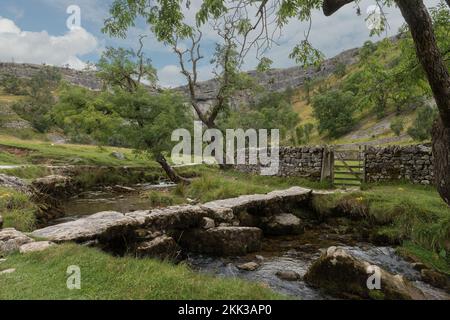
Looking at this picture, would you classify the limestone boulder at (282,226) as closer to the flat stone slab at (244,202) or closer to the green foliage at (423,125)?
the flat stone slab at (244,202)

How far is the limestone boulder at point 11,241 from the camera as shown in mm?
6055

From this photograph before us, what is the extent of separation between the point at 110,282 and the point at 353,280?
4.50 m

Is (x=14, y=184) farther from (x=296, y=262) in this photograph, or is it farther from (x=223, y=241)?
(x=296, y=262)

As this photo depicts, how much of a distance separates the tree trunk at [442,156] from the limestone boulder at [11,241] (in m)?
8.58

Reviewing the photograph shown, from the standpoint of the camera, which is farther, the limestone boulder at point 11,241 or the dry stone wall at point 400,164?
the dry stone wall at point 400,164

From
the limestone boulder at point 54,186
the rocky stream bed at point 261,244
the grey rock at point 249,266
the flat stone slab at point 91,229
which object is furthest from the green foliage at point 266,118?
the grey rock at point 249,266

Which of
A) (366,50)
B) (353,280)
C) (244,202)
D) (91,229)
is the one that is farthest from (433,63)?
(91,229)

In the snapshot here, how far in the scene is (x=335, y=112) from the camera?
68375mm

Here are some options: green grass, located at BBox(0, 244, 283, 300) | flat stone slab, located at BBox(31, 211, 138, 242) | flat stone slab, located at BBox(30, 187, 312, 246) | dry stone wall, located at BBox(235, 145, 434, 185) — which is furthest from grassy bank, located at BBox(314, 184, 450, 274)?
flat stone slab, located at BBox(31, 211, 138, 242)

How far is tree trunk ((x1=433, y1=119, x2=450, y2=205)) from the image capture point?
6.35 m

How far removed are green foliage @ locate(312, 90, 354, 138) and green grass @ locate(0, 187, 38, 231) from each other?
63.4 m
